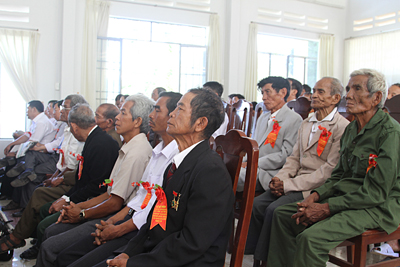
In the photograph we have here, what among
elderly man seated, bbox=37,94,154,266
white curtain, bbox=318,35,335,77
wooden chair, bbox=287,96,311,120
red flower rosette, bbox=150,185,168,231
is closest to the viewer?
red flower rosette, bbox=150,185,168,231

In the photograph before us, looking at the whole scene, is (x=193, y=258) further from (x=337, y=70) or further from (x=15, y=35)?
(x=337, y=70)

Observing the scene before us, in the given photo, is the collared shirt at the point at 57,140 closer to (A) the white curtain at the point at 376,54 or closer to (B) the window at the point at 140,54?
(B) the window at the point at 140,54

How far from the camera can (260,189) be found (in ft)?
7.82

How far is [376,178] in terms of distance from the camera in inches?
62.2

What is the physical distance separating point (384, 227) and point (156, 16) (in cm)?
722

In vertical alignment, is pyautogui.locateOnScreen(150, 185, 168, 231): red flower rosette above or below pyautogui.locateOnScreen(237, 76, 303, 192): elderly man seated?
below

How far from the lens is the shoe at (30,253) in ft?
8.16

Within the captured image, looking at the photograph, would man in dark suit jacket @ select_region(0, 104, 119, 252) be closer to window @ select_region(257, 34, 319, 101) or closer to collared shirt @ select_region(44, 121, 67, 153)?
collared shirt @ select_region(44, 121, 67, 153)

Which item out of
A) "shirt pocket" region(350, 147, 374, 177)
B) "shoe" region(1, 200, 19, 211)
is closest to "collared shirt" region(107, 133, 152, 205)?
"shirt pocket" region(350, 147, 374, 177)

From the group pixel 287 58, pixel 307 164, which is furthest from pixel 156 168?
pixel 287 58

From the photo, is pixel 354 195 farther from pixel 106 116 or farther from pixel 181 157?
pixel 106 116

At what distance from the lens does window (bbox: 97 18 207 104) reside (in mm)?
7563

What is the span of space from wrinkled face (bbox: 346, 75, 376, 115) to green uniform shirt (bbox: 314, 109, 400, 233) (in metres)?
0.07

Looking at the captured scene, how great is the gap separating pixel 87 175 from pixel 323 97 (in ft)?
5.61
